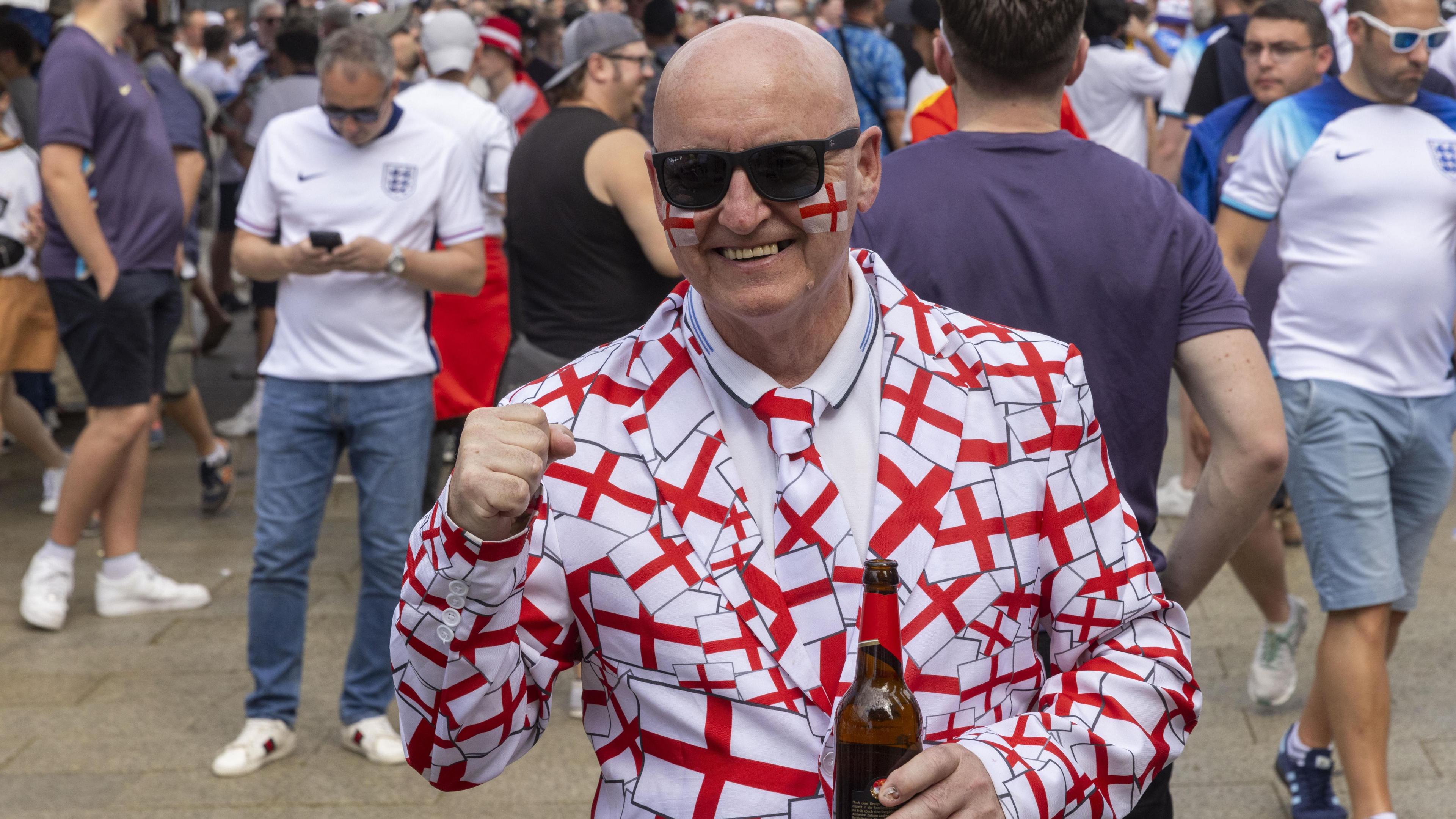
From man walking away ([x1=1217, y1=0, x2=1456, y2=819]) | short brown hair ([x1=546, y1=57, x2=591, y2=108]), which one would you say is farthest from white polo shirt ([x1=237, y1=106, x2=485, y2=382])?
man walking away ([x1=1217, y1=0, x2=1456, y2=819])

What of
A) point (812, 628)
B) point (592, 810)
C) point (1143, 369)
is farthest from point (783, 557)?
point (1143, 369)

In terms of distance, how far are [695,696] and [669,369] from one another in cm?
39

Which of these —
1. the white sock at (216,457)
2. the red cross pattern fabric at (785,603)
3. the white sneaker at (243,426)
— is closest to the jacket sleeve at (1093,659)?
the red cross pattern fabric at (785,603)

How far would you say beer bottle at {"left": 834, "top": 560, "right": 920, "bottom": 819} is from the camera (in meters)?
1.59

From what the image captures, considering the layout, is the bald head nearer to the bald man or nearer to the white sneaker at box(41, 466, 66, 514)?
the bald man

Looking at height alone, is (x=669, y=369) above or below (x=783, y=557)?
above

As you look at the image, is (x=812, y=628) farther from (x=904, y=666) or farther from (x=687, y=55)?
(x=687, y=55)

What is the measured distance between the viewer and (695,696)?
1.71 meters

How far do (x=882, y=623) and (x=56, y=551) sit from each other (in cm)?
499

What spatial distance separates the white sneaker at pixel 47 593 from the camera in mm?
5742

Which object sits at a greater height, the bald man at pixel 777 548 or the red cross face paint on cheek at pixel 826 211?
the red cross face paint on cheek at pixel 826 211

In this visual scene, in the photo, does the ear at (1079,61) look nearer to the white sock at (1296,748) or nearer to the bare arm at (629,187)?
the bare arm at (629,187)

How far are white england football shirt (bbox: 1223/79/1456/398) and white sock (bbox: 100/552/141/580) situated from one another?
14.0ft

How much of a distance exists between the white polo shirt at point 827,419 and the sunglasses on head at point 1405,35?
95.6 inches
